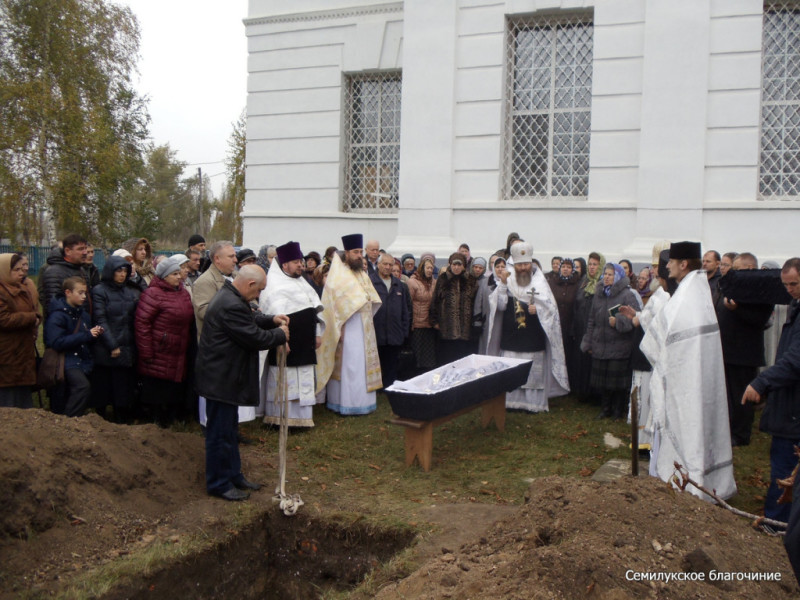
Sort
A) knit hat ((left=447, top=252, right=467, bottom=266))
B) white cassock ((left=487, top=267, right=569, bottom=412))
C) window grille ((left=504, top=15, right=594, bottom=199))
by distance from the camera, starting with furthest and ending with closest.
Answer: window grille ((left=504, top=15, right=594, bottom=199)) → knit hat ((left=447, top=252, right=467, bottom=266)) → white cassock ((left=487, top=267, right=569, bottom=412))

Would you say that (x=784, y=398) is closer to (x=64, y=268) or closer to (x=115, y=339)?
(x=115, y=339)

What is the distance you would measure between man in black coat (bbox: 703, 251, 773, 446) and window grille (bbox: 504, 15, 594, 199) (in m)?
4.15

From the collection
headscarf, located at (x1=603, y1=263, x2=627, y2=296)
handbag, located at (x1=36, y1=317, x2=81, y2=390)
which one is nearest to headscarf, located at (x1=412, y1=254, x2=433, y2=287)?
headscarf, located at (x1=603, y1=263, x2=627, y2=296)

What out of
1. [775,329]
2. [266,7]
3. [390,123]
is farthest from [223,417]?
[266,7]

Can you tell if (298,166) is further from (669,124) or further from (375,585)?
(375,585)

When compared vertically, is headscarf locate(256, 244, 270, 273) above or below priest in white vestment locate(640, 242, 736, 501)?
above

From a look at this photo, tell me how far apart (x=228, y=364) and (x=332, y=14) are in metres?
9.14

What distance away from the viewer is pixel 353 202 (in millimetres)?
13156

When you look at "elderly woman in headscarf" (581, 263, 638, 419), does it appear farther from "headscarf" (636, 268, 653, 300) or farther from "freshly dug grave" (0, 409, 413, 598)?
"freshly dug grave" (0, 409, 413, 598)

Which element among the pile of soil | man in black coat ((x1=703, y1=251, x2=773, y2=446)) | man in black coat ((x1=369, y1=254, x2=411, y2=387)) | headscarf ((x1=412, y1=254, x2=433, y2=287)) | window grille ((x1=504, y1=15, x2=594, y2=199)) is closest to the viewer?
the pile of soil

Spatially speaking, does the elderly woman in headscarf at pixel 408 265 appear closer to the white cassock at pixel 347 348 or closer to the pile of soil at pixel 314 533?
the white cassock at pixel 347 348

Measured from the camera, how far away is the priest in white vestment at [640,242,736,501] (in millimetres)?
5664

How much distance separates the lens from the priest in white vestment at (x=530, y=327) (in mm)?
8750

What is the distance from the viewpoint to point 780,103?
10008 mm
